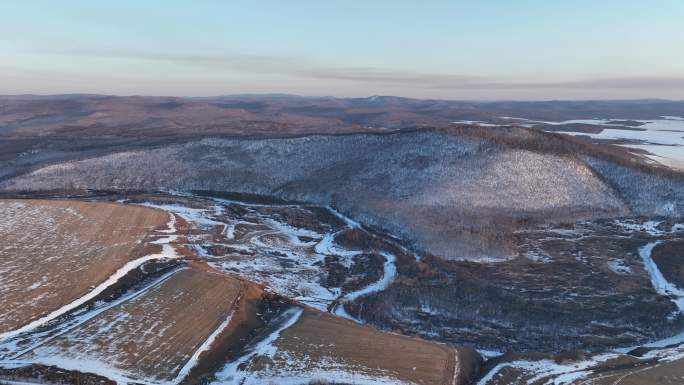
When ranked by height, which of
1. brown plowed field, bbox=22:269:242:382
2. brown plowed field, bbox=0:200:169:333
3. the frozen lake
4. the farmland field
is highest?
the frozen lake

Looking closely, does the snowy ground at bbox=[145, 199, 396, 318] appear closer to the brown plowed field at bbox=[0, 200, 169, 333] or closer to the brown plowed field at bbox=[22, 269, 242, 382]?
the brown plowed field at bbox=[22, 269, 242, 382]

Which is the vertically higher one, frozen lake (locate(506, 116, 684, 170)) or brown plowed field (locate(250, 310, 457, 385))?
frozen lake (locate(506, 116, 684, 170))

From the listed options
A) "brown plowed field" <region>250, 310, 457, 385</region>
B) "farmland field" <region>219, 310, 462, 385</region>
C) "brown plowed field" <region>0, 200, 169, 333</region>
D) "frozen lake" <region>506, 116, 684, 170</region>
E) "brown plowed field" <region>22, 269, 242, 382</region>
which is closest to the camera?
"farmland field" <region>219, 310, 462, 385</region>

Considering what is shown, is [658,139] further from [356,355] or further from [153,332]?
[153,332]

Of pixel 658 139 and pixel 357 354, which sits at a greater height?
pixel 658 139

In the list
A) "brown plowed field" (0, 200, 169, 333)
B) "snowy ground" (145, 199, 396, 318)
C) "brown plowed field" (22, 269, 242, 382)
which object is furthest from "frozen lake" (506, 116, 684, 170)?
"brown plowed field" (0, 200, 169, 333)

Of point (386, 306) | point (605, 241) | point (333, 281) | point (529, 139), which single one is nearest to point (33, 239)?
point (333, 281)

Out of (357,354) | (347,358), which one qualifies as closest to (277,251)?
(357,354)

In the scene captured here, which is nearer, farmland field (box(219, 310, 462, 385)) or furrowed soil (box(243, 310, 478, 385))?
farmland field (box(219, 310, 462, 385))
